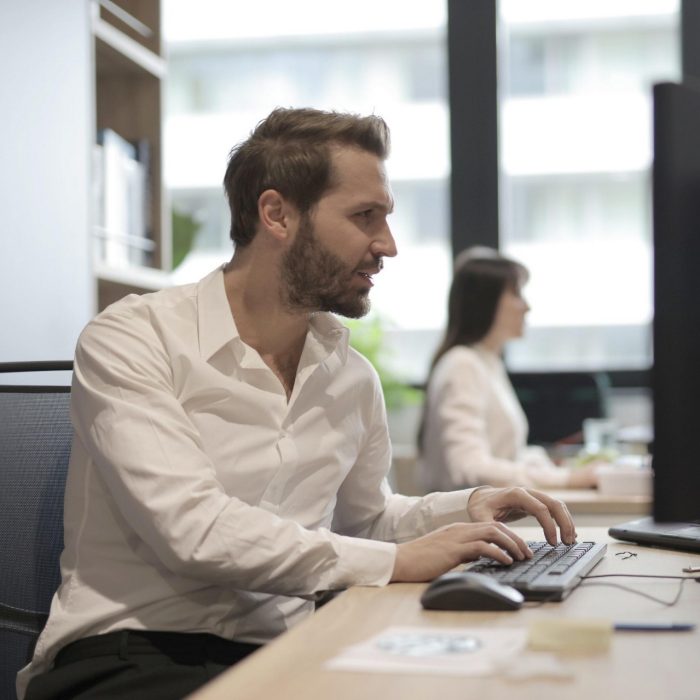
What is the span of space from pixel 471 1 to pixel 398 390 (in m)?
1.78

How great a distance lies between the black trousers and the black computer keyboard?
0.39m

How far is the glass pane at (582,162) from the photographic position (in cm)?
498

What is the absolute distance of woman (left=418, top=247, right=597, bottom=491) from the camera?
3.31 meters

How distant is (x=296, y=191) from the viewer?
6.03ft

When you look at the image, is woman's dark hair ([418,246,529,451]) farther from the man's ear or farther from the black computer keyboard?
the black computer keyboard

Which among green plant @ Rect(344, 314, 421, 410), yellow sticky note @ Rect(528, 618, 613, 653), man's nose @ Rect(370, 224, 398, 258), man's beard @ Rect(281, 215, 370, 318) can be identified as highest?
man's nose @ Rect(370, 224, 398, 258)

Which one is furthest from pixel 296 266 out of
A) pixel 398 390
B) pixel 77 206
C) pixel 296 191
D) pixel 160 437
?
pixel 398 390

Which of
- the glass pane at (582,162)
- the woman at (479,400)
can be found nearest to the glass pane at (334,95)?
the glass pane at (582,162)

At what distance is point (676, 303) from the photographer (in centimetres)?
101

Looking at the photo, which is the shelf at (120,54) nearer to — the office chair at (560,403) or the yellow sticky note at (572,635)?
the yellow sticky note at (572,635)

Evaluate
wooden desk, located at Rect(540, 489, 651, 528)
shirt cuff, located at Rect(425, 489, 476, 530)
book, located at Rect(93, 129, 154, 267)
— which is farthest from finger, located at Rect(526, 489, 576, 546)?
book, located at Rect(93, 129, 154, 267)

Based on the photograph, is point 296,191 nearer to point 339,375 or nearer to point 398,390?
point 339,375

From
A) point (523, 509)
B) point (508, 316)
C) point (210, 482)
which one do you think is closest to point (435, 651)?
point (210, 482)

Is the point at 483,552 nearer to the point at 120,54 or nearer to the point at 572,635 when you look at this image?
the point at 572,635
